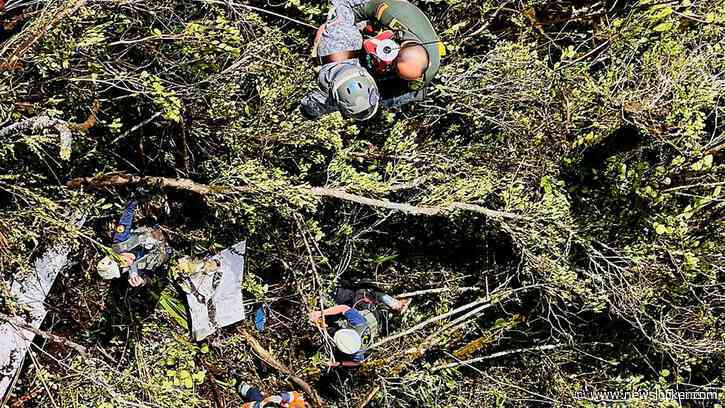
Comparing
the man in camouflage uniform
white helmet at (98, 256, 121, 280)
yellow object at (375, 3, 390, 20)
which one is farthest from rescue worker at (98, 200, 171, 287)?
yellow object at (375, 3, 390, 20)

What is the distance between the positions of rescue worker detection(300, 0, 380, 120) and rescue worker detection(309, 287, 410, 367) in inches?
50.9

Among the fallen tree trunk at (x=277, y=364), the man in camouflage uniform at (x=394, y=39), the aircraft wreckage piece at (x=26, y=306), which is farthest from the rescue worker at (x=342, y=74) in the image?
the fallen tree trunk at (x=277, y=364)

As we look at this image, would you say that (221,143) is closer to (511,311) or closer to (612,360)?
(511,311)

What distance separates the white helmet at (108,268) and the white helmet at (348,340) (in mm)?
1341

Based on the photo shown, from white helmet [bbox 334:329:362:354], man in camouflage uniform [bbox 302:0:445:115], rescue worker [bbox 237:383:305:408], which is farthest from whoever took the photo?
rescue worker [bbox 237:383:305:408]

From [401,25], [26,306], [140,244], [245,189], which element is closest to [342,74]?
[401,25]

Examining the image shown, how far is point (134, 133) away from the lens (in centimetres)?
377

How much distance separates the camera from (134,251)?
3.76 m

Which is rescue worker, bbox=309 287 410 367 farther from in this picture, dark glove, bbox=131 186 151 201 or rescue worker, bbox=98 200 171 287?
dark glove, bbox=131 186 151 201

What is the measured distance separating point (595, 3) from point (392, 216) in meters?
1.96

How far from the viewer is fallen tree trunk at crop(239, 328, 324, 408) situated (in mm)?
4348

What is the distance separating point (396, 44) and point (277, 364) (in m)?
2.23

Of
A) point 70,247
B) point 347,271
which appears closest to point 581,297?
point 347,271

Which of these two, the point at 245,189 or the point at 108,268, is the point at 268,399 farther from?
the point at 245,189
